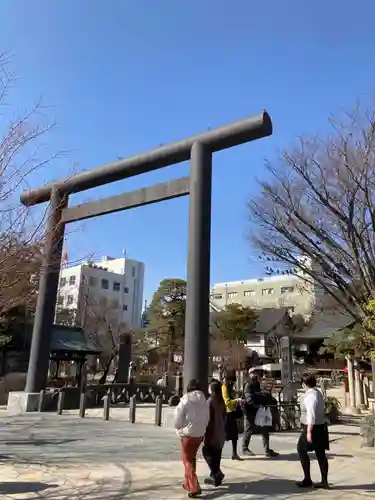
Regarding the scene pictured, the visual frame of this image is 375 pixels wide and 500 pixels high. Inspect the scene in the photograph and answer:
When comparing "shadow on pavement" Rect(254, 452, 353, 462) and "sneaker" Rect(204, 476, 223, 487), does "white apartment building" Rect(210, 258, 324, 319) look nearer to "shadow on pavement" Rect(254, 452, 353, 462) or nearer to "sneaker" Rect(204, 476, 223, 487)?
"shadow on pavement" Rect(254, 452, 353, 462)

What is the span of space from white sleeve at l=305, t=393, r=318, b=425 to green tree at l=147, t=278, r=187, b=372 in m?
36.3

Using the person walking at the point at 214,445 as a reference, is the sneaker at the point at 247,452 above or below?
below

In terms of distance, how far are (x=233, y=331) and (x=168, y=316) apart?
7.78 metres

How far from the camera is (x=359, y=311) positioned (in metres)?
14.1

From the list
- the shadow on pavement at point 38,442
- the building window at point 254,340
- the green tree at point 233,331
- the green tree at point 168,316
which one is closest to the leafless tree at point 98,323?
the green tree at point 168,316

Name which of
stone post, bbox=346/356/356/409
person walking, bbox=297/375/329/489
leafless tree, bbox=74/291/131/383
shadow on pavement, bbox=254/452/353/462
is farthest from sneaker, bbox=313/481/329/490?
leafless tree, bbox=74/291/131/383

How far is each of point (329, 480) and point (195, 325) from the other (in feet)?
14.9

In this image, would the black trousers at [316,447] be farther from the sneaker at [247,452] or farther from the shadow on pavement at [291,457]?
the sneaker at [247,452]

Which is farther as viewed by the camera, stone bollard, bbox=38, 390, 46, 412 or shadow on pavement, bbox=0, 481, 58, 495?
stone bollard, bbox=38, 390, 46, 412

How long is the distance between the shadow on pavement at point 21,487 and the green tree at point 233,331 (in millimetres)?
37683

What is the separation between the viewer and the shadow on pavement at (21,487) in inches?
235

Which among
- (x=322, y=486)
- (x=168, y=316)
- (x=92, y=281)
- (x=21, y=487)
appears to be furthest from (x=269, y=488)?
(x=92, y=281)

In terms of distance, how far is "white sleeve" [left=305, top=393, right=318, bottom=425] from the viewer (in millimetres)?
6328

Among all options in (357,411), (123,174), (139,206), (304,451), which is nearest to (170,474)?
(304,451)
